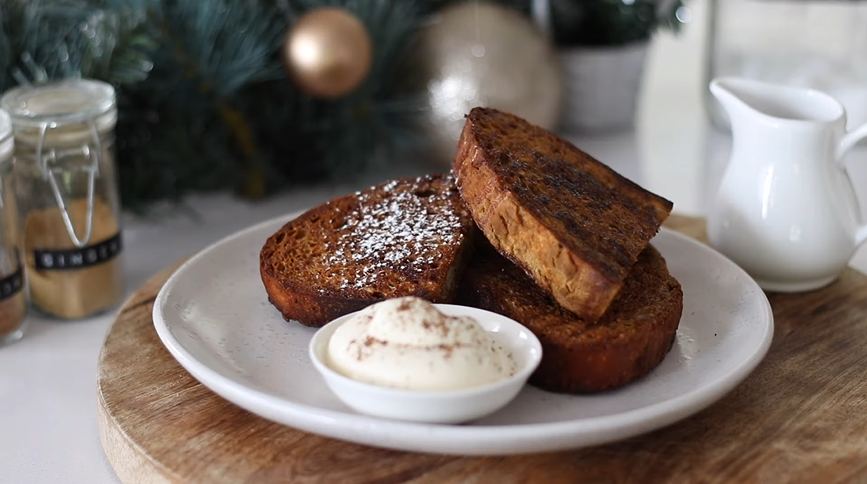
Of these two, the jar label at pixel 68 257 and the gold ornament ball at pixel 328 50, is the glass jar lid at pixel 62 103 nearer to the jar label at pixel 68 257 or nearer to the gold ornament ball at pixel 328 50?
the jar label at pixel 68 257

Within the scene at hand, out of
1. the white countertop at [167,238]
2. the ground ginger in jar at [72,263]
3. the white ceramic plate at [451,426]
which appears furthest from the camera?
the ground ginger in jar at [72,263]

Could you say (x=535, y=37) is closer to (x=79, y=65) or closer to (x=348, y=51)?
(x=348, y=51)

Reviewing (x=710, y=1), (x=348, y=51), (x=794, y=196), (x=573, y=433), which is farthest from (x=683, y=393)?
(x=710, y=1)

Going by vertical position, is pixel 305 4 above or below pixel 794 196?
above

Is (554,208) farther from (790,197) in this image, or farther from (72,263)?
(72,263)

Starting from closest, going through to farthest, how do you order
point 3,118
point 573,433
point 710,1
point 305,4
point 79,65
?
point 573,433, point 3,118, point 79,65, point 305,4, point 710,1

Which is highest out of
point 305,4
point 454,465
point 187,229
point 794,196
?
point 305,4

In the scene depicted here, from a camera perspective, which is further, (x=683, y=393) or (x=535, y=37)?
(x=535, y=37)

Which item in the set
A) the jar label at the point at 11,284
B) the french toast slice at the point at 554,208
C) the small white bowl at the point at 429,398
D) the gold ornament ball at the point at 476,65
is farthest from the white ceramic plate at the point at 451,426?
the gold ornament ball at the point at 476,65
